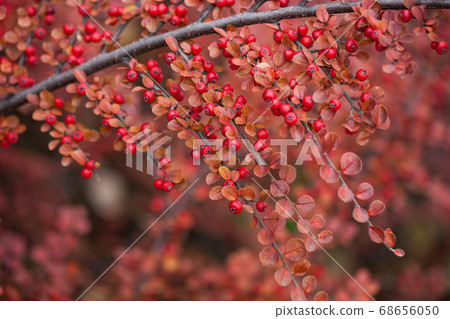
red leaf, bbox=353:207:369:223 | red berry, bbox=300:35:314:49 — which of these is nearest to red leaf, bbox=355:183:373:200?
red leaf, bbox=353:207:369:223

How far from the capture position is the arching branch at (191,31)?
→ 1.05 m

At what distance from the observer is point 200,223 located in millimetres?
3119

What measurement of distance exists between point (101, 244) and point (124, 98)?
6.99 ft

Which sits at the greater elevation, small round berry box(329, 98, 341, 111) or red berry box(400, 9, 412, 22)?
red berry box(400, 9, 412, 22)

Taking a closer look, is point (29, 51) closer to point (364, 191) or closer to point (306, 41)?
point (306, 41)

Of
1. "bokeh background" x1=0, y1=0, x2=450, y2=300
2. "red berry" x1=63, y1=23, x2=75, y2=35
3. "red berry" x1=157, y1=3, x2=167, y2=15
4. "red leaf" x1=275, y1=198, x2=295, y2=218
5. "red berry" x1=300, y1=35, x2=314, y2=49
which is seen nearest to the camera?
"red leaf" x1=275, y1=198, x2=295, y2=218

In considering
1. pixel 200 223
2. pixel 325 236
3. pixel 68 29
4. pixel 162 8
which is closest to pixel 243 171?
pixel 325 236

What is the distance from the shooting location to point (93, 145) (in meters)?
2.67

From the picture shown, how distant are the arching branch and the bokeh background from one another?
1.73 feet

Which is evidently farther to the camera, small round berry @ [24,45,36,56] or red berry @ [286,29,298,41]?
small round berry @ [24,45,36,56]

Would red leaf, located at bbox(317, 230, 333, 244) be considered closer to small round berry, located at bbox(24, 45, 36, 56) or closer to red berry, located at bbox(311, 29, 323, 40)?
red berry, located at bbox(311, 29, 323, 40)

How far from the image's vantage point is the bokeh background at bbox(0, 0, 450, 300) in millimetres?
2094

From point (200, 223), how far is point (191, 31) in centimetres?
215
